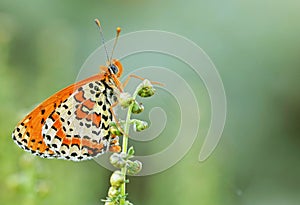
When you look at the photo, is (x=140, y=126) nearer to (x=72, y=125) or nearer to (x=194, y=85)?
(x=72, y=125)

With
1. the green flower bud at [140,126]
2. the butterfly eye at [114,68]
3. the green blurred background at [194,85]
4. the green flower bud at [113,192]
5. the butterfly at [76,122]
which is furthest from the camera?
the green blurred background at [194,85]

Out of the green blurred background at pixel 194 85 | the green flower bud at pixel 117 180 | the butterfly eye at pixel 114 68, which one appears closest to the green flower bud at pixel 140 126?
the green flower bud at pixel 117 180

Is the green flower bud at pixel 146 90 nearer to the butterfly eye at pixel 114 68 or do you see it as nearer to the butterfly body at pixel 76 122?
the butterfly body at pixel 76 122

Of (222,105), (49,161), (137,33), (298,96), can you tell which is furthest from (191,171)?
(137,33)

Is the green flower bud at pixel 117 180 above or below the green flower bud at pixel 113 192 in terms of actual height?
above

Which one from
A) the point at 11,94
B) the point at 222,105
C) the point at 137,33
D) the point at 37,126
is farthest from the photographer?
the point at 137,33

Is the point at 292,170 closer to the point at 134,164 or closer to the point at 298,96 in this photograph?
the point at 298,96

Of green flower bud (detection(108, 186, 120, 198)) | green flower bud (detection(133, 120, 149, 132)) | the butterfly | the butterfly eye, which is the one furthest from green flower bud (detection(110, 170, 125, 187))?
the butterfly eye
